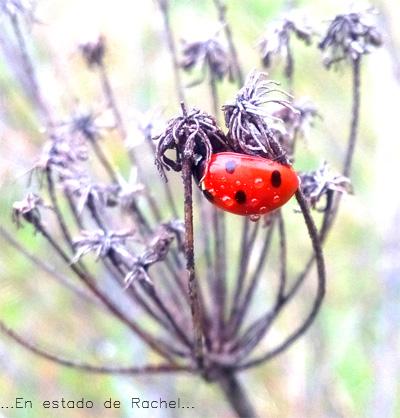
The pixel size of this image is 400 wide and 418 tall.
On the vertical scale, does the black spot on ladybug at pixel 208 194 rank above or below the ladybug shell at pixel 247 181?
below

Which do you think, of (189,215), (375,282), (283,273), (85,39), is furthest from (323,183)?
(375,282)

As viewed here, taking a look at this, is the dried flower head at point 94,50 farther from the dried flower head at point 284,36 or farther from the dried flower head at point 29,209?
the dried flower head at point 29,209

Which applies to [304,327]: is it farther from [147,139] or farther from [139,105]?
[139,105]

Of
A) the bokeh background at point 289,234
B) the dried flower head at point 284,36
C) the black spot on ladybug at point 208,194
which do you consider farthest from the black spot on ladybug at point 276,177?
the bokeh background at point 289,234

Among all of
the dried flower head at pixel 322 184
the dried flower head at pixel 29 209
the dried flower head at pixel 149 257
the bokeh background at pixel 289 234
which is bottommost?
the bokeh background at pixel 289 234

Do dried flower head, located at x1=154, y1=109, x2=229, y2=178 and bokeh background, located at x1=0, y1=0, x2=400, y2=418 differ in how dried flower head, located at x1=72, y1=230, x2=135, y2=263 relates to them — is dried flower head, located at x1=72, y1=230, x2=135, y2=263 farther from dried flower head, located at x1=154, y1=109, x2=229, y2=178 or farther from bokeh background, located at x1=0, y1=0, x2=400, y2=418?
bokeh background, located at x1=0, y1=0, x2=400, y2=418

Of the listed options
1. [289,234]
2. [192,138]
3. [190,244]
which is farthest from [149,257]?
[289,234]

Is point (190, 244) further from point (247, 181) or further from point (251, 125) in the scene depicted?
point (251, 125)
